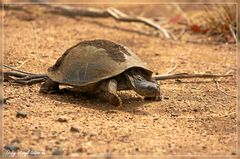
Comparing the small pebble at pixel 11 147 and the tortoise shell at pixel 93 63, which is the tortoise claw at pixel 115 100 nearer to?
the tortoise shell at pixel 93 63

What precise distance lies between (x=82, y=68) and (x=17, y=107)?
2.21 feet

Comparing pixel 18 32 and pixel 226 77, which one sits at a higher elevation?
pixel 18 32

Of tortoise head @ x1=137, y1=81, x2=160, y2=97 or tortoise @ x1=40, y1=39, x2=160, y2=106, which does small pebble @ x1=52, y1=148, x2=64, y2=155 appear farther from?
tortoise head @ x1=137, y1=81, x2=160, y2=97

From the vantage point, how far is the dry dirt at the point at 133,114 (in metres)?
3.81

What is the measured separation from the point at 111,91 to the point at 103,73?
0.17m

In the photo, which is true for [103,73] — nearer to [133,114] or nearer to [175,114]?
[133,114]

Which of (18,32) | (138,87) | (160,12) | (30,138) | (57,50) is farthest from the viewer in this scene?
(160,12)

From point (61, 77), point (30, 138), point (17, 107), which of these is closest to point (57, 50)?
point (61, 77)

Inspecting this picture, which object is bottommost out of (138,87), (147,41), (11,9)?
(138,87)

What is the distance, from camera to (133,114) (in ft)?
15.1

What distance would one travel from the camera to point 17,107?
4480mm

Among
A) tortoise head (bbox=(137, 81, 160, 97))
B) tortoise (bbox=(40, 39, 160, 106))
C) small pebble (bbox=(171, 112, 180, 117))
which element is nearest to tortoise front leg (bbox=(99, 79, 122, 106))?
tortoise (bbox=(40, 39, 160, 106))

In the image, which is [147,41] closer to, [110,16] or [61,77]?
[110,16]

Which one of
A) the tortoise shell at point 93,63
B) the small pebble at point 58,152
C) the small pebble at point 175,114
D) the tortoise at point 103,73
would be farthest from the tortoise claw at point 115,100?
the small pebble at point 58,152
